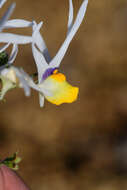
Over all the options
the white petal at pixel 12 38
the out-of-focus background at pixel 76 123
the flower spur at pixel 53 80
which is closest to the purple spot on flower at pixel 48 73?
the flower spur at pixel 53 80

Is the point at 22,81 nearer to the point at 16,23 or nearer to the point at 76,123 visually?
the point at 16,23

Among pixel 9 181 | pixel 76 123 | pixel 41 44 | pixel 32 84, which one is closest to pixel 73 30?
pixel 41 44

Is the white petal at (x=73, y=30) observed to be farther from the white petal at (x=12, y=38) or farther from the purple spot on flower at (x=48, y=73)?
the white petal at (x=12, y=38)

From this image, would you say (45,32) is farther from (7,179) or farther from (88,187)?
(7,179)

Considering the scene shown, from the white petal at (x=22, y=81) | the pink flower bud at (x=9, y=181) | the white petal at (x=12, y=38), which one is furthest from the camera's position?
the pink flower bud at (x=9, y=181)

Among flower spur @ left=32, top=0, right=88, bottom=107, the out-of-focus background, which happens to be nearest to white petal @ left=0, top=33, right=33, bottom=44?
flower spur @ left=32, top=0, right=88, bottom=107
